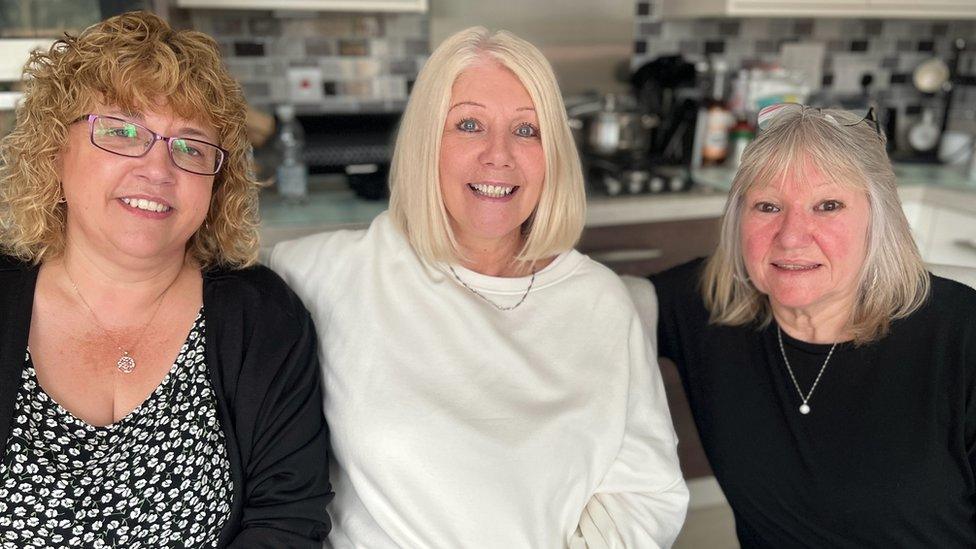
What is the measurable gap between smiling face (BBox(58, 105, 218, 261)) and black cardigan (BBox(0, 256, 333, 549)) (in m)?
0.15

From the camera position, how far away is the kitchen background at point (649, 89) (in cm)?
239

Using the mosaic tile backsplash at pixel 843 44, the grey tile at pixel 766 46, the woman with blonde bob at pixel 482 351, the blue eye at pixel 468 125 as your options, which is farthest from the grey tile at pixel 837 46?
the blue eye at pixel 468 125

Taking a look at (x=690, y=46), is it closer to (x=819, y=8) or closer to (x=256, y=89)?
(x=819, y=8)

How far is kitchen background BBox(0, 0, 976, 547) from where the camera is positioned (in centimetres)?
239

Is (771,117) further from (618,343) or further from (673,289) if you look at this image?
(618,343)

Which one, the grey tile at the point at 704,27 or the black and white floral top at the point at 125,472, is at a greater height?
the grey tile at the point at 704,27

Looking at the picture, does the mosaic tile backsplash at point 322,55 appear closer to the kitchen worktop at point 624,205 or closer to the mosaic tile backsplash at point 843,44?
the kitchen worktop at point 624,205

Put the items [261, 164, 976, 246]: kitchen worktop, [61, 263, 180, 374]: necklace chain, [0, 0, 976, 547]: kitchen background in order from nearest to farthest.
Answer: [61, 263, 180, 374]: necklace chain
[261, 164, 976, 246]: kitchen worktop
[0, 0, 976, 547]: kitchen background

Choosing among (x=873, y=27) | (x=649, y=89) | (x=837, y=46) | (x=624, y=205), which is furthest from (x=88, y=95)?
(x=873, y=27)

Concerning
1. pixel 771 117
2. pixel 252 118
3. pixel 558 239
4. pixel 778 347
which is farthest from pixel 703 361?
pixel 252 118

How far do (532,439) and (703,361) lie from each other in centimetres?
40

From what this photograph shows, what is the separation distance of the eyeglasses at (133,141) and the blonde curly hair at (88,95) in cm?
3

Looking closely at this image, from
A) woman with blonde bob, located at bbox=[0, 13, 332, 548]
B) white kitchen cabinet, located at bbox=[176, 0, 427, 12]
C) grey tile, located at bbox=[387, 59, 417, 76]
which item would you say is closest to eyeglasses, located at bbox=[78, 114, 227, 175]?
woman with blonde bob, located at bbox=[0, 13, 332, 548]

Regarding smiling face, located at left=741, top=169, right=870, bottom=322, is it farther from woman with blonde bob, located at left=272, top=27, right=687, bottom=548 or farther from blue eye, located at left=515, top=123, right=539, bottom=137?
blue eye, located at left=515, top=123, right=539, bottom=137
